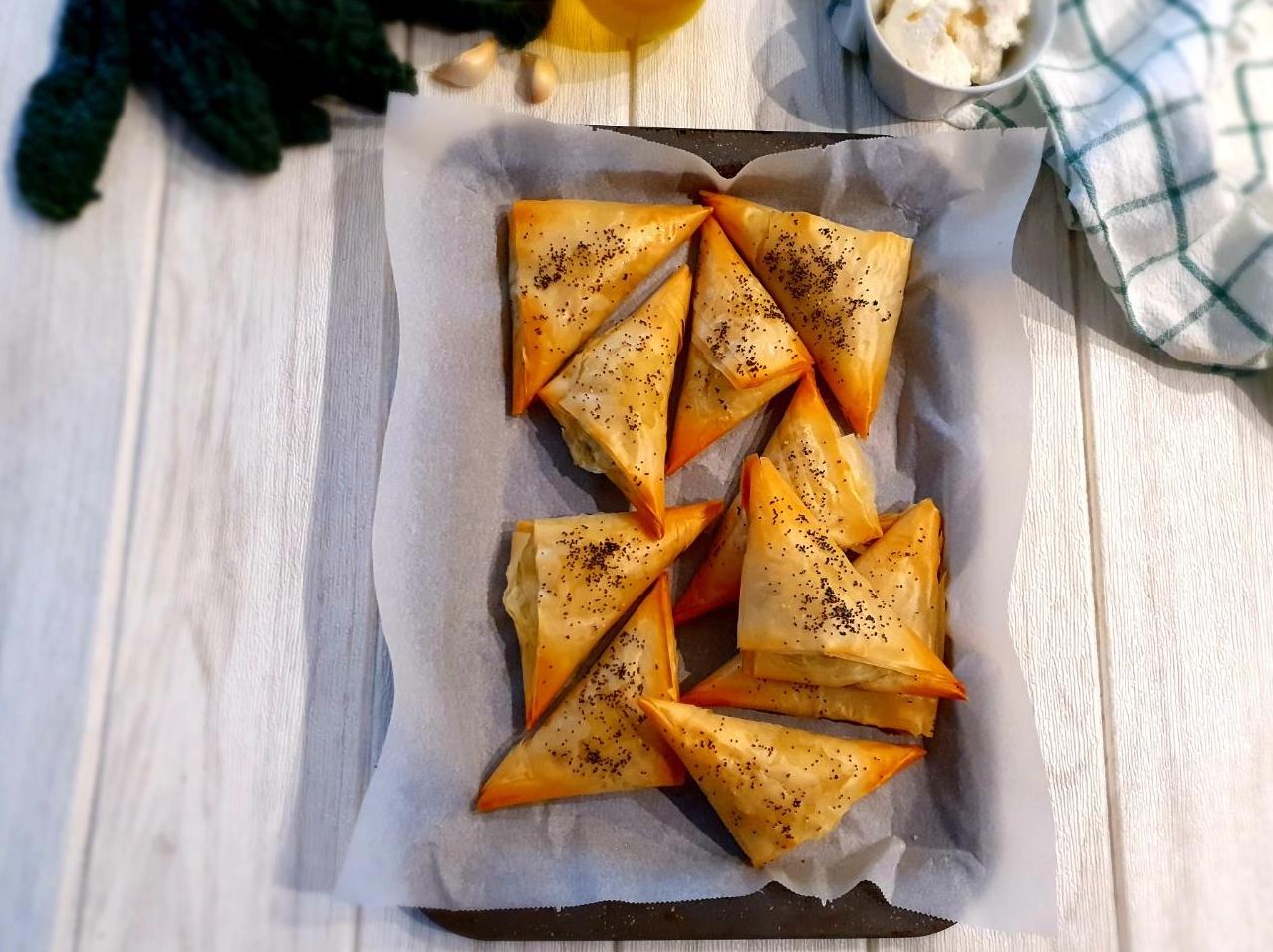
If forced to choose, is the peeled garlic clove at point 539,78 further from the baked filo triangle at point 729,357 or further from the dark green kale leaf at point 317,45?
the baked filo triangle at point 729,357

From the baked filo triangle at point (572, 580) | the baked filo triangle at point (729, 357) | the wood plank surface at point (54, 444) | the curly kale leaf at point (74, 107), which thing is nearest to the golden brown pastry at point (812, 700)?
the baked filo triangle at point (572, 580)

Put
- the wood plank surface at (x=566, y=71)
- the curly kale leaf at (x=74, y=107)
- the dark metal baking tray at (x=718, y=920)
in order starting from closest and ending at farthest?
the dark metal baking tray at (x=718, y=920), the curly kale leaf at (x=74, y=107), the wood plank surface at (x=566, y=71)

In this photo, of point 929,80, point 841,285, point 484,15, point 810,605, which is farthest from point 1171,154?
point 484,15

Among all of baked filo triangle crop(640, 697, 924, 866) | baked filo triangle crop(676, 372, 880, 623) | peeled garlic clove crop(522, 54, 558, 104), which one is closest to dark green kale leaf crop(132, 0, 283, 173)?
peeled garlic clove crop(522, 54, 558, 104)

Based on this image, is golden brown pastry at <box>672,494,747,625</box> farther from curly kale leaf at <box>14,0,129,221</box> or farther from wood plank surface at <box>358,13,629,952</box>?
curly kale leaf at <box>14,0,129,221</box>

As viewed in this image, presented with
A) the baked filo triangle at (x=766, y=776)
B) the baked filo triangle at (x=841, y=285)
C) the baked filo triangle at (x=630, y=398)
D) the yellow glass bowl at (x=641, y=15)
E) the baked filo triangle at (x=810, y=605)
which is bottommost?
the baked filo triangle at (x=766, y=776)

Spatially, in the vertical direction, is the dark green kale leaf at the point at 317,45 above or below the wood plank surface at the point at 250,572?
above
